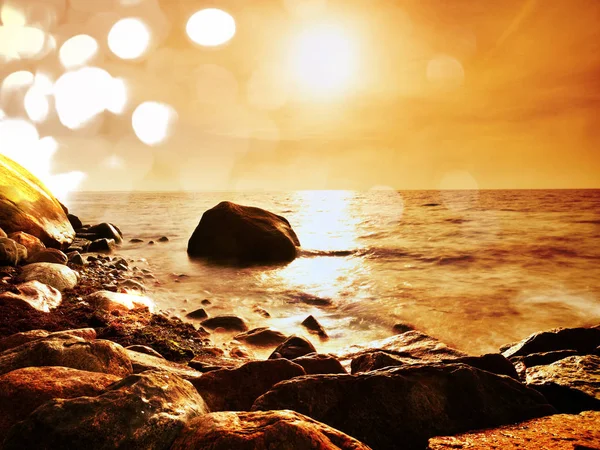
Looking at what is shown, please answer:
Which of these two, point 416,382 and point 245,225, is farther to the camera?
point 245,225

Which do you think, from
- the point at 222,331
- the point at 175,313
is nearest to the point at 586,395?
the point at 222,331

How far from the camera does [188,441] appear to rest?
2094mm

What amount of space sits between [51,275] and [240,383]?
600cm

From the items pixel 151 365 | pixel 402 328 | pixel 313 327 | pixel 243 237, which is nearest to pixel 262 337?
pixel 313 327

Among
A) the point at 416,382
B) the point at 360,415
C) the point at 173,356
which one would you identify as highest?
the point at 416,382

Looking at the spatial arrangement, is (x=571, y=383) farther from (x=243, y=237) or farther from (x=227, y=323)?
(x=243, y=237)

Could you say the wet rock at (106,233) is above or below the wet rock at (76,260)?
above

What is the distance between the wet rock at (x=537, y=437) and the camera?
2.45 metres

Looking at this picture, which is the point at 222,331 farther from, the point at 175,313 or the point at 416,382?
the point at 416,382

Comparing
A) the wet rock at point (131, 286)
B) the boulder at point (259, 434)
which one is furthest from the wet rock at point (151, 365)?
the wet rock at point (131, 286)

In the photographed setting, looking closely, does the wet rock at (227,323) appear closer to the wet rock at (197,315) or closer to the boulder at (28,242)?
the wet rock at (197,315)

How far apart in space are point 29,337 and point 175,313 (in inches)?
198

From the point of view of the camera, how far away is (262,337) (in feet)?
22.8

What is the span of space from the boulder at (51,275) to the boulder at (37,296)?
0.64 metres
